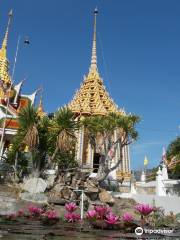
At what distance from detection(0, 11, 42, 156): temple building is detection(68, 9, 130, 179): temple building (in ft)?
13.4

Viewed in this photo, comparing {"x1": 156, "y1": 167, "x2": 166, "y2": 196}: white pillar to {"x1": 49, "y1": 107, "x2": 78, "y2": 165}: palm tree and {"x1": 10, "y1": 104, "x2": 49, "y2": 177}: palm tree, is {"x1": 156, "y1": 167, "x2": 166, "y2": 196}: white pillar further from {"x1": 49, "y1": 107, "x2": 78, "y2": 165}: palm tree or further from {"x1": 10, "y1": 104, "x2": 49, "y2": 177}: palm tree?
{"x1": 10, "y1": 104, "x2": 49, "y2": 177}: palm tree

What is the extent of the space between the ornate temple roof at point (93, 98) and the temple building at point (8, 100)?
3.86 m

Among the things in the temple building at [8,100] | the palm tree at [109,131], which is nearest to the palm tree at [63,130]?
the palm tree at [109,131]

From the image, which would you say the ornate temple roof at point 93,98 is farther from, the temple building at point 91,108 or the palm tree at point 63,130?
the palm tree at point 63,130

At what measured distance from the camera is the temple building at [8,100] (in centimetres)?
2872

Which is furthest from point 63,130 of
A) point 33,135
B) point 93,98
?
point 93,98

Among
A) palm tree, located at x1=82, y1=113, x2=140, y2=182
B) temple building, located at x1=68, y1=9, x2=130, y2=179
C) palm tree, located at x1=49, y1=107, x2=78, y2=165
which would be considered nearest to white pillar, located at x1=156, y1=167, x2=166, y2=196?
palm tree, located at x1=82, y1=113, x2=140, y2=182

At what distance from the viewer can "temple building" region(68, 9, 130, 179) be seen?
3080 centimetres

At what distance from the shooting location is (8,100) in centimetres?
2686

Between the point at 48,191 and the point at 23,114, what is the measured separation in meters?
5.24

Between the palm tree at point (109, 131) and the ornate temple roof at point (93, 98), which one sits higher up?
the ornate temple roof at point (93, 98)

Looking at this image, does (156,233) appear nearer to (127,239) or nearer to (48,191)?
(127,239)

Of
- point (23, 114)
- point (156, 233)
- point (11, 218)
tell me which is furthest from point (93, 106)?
point (156, 233)

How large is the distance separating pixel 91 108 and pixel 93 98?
5.16ft
